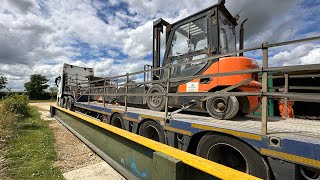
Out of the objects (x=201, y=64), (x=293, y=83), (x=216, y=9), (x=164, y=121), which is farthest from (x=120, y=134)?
(x=293, y=83)

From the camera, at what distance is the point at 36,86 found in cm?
5944

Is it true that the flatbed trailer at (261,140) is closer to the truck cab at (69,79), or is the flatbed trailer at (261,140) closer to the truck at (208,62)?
the truck at (208,62)

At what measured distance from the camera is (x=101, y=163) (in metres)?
4.32

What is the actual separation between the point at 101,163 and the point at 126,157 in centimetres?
130

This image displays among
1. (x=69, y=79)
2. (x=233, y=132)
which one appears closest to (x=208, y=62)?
(x=233, y=132)

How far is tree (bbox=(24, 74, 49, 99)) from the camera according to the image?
192 ft

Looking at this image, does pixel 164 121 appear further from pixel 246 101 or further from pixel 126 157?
pixel 246 101

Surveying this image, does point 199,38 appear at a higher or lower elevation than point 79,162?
higher

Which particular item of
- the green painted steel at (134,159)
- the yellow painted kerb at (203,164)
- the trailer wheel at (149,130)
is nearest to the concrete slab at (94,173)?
the green painted steel at (134,159)

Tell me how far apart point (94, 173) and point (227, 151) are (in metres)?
2.47

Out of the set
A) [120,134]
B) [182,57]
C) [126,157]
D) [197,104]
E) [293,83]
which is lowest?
[126,157]

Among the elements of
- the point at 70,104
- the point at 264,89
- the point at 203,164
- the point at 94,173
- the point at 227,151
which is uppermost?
the point at 264,89

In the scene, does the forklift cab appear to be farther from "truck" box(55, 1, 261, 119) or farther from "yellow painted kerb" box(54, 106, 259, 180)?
"yellow painted kerb" box(54, 106, 259, 180)

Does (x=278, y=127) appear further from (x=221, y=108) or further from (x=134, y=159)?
(x=134, y=159)
